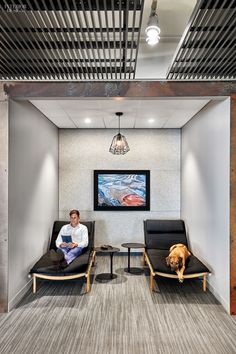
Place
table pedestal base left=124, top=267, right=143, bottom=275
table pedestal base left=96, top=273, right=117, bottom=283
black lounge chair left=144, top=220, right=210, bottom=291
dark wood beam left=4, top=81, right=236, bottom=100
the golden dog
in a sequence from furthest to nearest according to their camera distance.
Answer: table pedestal base left=124, top=267, right=143, bottom=275 < black lounge chair left=144, top=220, right=210, bottom=291 < table pedestal base left=96, top=273, right=117, bottom=283 < the golden dog < dark wood beam left=4, top=81, right=236, bottom=100

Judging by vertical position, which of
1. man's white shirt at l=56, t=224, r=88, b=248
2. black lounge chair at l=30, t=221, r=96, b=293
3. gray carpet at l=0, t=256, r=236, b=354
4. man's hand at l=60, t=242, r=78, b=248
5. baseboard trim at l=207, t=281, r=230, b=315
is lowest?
gray carpet at l=0, t=256, r=236, b=354

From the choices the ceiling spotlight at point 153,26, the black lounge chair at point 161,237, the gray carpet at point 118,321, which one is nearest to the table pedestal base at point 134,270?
the black lounge chair at point 161,237

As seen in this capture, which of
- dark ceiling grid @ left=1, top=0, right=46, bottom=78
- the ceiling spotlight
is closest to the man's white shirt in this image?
dark ceiling grid @ left=1, top=0, right=46, bottom=78

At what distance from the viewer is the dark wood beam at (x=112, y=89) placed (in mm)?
3609

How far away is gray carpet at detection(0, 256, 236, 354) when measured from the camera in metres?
2.82

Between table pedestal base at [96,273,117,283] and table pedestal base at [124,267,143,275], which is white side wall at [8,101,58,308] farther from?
table pedestal base at [124,267,143,275]

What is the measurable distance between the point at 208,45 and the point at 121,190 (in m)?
4.14

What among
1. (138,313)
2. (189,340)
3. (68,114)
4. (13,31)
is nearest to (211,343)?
(189,340)

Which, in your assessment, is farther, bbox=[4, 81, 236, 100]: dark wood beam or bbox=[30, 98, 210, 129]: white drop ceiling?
bbox=[30, 98, 210, 129]: white drop ceiling

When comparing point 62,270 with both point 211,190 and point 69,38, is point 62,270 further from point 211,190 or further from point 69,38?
point 69,38

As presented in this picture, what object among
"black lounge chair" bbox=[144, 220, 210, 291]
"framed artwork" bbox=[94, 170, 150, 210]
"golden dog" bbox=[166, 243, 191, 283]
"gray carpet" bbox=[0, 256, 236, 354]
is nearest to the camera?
"gray carpet" bbox=[0, 256, 236, 354]

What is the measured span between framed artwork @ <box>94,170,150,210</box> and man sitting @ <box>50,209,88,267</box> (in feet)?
4.27

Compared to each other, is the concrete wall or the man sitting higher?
the concrete wall

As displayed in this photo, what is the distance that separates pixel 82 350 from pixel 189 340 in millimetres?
1141
